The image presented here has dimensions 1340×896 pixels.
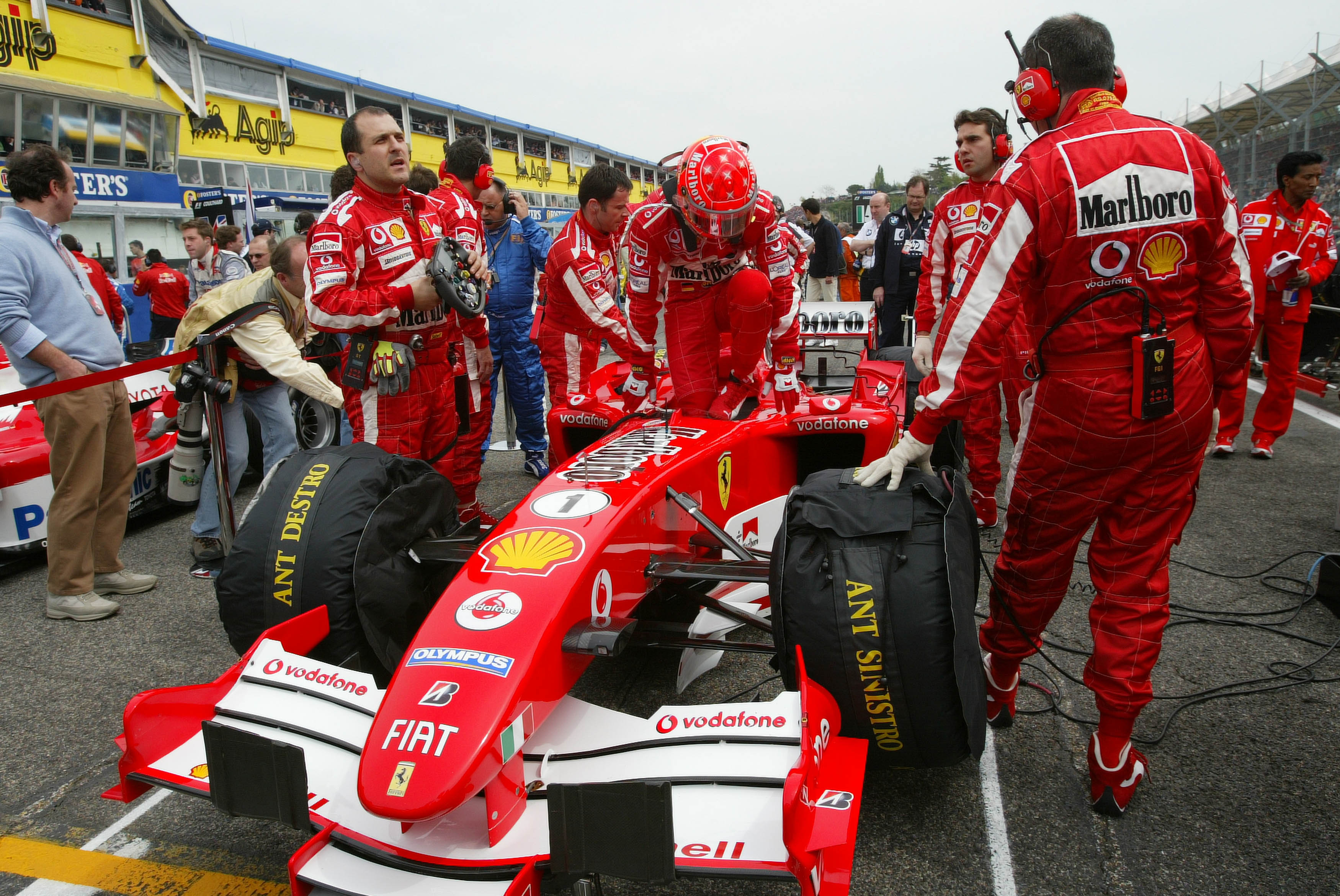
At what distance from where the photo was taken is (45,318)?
3883mm

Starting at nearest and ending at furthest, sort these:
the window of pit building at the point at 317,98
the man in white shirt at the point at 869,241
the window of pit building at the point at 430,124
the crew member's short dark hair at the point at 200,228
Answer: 1. the crew member's short dark hair at the point at 200,228
2. the man in white shirt at the point at 869,241
3. the window of pit building at the point at 317,98
4. the window of pit building at the point at 430,124

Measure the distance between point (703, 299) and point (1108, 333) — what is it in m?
2.30

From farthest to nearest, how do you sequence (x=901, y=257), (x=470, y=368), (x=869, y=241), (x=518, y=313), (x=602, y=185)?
(x=869, y=241)
(x=901, y=257)
(x=518, y=313)
(x=602, y=185)
(x=470, y=368)

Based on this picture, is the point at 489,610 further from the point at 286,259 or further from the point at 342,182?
the point at 342,182

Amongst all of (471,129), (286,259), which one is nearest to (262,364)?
(286,259)

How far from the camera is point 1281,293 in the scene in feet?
18.7

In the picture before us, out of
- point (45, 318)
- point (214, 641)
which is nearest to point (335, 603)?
point (214, 641)

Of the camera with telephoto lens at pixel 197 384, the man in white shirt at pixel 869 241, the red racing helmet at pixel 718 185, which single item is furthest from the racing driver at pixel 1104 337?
the man in white shirt at pixel 869 241

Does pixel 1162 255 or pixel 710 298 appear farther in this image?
pixel 710 298

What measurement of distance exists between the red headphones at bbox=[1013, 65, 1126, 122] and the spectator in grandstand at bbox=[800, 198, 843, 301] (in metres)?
8.30

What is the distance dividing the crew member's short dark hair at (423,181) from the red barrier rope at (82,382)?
2.26 metres

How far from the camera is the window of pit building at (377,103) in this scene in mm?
39031

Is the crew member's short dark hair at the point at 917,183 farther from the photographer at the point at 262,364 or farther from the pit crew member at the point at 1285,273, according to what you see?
the photographer at the point at 262,364

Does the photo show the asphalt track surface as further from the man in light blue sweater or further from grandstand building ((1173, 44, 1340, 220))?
grandstand building ((1173, 44, 1340, 220))
